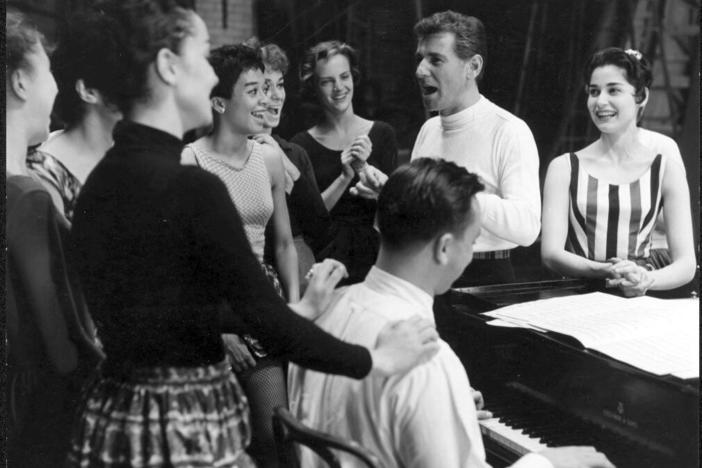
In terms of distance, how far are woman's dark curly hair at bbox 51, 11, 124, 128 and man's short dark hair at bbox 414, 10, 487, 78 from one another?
2.92 feet

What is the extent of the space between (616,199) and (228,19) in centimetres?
136

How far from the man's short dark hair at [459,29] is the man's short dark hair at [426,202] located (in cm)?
55

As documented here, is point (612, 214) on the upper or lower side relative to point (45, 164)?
lower

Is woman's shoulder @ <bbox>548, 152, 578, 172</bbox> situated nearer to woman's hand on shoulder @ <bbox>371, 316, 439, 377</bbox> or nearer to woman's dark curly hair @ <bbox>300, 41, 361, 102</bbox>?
woman's dark curly hair @ <bbox>300, 41, 361, 102</bbox>

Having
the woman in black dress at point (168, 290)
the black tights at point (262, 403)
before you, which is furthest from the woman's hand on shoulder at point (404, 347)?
the black tights at point (262, 403)

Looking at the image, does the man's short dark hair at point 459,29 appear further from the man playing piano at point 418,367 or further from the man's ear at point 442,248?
the man's ear at point 442,248

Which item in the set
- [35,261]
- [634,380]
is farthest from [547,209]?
[35,261]

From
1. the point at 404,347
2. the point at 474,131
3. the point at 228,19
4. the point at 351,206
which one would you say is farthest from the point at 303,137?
the point at 404,347

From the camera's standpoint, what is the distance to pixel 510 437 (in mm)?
2152

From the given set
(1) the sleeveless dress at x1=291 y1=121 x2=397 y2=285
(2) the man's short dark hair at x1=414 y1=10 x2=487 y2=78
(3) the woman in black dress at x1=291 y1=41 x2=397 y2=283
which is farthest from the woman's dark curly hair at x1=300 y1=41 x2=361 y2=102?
(2) the man's short dark hair at x1=414 y1=10 x2=487 y2=78

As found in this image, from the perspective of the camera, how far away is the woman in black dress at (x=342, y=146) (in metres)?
2.24

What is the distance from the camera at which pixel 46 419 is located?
2.09m

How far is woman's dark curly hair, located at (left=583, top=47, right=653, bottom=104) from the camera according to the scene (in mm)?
2398

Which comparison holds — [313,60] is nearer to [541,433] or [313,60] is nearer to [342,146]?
[342,146]
